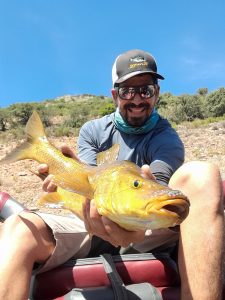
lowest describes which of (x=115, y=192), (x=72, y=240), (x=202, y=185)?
(x=72, y=240)

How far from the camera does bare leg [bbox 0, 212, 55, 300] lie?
86.2 inches

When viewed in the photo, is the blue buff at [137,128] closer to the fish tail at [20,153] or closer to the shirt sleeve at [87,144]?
the shirt sleeve at [87,144]

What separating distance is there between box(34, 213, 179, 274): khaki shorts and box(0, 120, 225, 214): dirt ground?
5996mm

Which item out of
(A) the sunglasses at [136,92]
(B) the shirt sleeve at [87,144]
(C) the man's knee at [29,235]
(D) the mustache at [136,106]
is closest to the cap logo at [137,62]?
(A) the sunglasses at [136,92]

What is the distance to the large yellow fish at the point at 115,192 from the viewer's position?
61.0 inches

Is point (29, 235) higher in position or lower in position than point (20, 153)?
lower

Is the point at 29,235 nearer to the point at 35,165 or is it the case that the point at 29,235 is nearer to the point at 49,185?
the point at 49,185

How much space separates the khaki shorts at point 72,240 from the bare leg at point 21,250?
0.16 ft

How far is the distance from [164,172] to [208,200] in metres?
0.55

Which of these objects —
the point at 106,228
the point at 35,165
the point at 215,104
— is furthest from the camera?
the point at 215,104

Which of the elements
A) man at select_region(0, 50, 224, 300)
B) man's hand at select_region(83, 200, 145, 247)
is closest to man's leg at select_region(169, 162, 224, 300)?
man at select_region(0, 50, 224, 300)

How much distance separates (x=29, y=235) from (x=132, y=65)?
4.86ft

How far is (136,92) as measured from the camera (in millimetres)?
3186

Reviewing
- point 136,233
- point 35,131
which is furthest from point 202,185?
point 35,131
